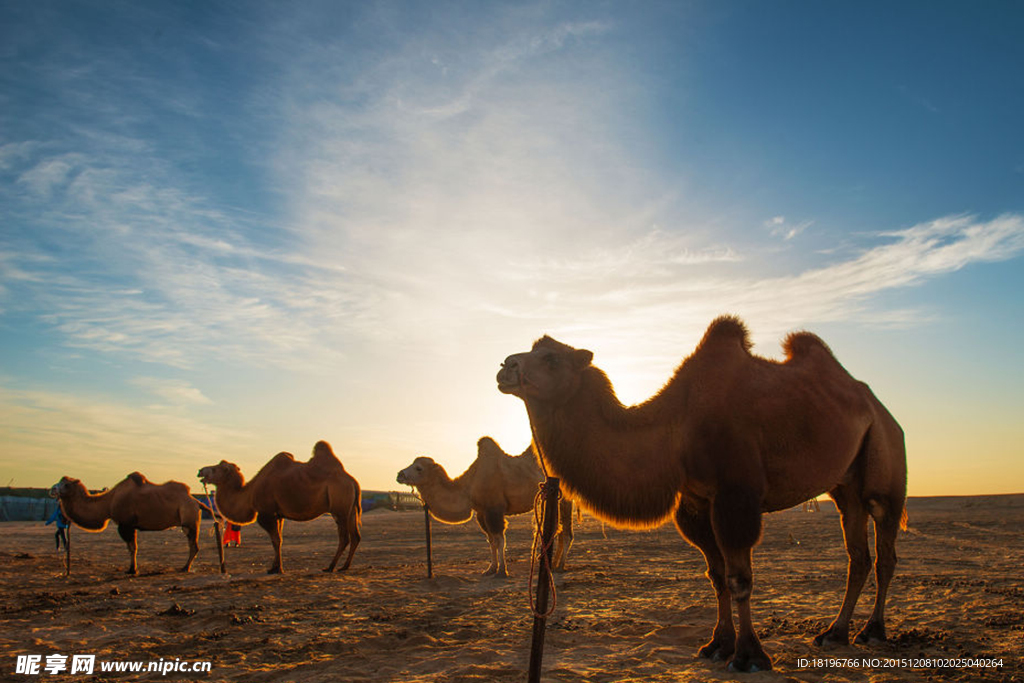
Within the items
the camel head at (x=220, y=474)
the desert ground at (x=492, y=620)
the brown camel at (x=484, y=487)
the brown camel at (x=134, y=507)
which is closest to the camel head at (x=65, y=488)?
the brown camel at (x=134, y=507)

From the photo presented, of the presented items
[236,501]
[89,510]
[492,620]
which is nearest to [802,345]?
[492,620]

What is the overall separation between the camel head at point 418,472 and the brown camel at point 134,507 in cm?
578

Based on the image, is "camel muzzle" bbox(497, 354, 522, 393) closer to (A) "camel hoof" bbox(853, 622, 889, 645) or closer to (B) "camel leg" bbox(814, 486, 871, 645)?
(B) "camel leg" bbox(814, 486, 871, 645)

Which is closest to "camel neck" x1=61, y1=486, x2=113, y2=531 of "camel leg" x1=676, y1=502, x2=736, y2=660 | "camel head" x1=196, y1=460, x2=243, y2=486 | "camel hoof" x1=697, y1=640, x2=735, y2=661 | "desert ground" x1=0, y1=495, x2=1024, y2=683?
"desert ground" x1=0, y1=495, x2=1024, y2=683

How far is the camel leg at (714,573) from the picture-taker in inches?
251

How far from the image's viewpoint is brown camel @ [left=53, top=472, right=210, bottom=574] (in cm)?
1670

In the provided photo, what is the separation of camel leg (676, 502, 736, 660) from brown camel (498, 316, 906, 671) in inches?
0.5

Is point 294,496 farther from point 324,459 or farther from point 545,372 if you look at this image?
point 545,372

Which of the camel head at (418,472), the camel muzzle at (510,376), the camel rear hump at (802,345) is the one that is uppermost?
the camel rear hump at (802,345)

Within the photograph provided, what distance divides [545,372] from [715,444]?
1.68m

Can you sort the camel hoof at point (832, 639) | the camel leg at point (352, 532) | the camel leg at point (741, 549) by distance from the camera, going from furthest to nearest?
the camel leg at point (352, 532) < the camel hoof at point (832, 639) < the camel leg at point (741, 549)

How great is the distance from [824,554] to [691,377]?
1414 centimetres

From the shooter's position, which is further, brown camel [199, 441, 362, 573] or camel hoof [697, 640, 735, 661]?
brown camel [199, 441, 362, 573]

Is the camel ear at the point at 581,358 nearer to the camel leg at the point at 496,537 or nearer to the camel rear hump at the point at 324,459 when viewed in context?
the camel leg at the point at 496,537
